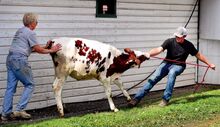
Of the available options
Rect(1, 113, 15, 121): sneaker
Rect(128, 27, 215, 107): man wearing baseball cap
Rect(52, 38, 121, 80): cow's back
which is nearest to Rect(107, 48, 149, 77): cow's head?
Rect(52, 38, 121, 80): cow's back

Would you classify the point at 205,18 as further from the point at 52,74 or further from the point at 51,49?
the point at 51,49

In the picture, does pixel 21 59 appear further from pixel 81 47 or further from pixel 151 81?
pixel 151 81

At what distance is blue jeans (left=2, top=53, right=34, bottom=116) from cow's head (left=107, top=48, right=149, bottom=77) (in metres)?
1.73

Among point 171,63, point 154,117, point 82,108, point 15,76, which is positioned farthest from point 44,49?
point 171,63

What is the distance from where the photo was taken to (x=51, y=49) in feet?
30.0

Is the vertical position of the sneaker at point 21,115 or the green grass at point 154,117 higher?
the sneaker at point 21,115

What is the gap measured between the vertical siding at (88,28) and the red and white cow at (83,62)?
1.04 meters

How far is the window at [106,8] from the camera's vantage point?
11570 millimetres

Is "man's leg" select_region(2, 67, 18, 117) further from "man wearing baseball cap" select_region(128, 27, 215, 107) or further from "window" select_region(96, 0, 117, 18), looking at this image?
"window" select_region(96, 0, 117, 18)

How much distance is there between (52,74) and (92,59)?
1.47 meters

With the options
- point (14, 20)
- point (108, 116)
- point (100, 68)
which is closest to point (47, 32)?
point (14, 20)

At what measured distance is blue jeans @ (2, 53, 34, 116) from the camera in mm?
8883

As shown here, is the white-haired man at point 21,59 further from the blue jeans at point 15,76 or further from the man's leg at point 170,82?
the man's leg at point 170,82

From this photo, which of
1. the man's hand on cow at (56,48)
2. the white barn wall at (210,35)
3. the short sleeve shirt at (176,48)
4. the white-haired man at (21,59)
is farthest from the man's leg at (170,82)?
the white barn wall at (210,35)
